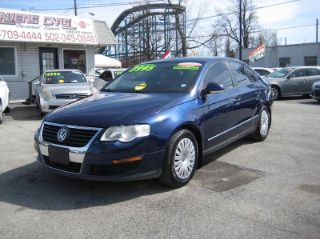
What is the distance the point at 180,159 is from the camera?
493 centimetres

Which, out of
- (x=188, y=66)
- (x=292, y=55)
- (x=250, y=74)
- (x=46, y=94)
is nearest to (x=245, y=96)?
(x=250, y=74)

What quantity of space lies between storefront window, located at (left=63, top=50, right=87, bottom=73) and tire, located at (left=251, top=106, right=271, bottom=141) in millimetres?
13015

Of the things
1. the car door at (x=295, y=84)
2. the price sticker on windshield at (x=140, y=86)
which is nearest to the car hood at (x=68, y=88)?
the price sticker on windshield at (x=140, y=86)

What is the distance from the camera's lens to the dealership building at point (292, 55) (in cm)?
4175

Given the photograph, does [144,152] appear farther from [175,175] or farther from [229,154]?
[229,154]

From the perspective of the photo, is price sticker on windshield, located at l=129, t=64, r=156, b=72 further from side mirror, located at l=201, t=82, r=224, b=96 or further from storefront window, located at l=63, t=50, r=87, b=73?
storefront window, located at l=63, t=50, r=87, b=73

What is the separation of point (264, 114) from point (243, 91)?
1204mm

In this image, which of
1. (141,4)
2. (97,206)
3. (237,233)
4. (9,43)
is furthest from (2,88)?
(141,4)

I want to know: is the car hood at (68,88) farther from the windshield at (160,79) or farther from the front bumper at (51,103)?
the windshield at (160,79)

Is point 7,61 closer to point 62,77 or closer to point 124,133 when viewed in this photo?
point 62,77

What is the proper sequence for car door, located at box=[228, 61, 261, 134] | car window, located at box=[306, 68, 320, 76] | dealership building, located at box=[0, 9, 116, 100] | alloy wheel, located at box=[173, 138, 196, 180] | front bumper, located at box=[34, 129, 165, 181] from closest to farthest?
front bumper, located at box=[34, 129, 165, 181], alloy wheel, located at box=[173, 138, 196, 180], car door, located at box=[228, 61, 261, 134], dealership building, located at box=[0, 9, 116, 100], car window, located at box=[306, 68, 320, 76]

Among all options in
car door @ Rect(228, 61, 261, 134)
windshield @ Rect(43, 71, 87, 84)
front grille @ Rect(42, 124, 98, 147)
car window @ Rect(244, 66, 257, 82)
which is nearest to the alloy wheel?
front grille @ Rect(42, 124, 98, 147)

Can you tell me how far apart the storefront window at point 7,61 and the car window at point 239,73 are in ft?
42.0

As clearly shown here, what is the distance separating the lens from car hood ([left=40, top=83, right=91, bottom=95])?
11891 millimetres
